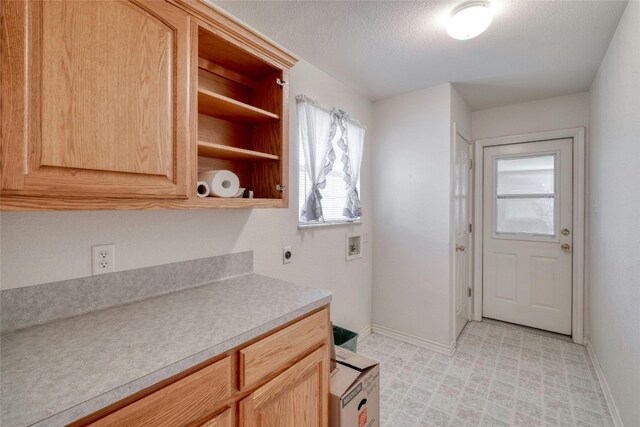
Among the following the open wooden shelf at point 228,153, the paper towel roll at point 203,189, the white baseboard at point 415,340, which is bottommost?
the white baseboard at point 415,340

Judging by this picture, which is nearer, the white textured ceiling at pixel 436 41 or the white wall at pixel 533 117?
the white textured ceiling at pixel 436 41

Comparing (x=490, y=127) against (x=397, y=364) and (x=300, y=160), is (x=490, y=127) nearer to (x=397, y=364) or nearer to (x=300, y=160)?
(x=300, y=160)

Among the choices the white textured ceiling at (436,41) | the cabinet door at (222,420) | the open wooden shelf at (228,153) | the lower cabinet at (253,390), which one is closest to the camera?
the lower cabinet at (253,390)

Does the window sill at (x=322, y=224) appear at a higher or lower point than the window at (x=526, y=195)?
lower

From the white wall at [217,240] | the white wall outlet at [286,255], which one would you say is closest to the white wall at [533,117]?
the white wall at [217,240]

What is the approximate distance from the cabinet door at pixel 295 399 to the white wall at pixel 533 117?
119 inches

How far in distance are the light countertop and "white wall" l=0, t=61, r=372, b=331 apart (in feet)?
0.71

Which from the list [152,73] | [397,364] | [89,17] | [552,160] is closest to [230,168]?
[152,73]

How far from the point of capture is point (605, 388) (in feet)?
6.45

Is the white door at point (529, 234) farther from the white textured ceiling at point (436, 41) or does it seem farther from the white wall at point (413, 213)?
the white wall at point (413, 213)

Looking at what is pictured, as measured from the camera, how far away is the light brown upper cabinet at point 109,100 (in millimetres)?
793

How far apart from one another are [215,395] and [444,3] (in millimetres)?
2004

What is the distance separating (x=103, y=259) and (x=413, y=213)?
92.0 inches

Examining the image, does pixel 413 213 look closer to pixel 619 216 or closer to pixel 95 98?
pixel 619 216
